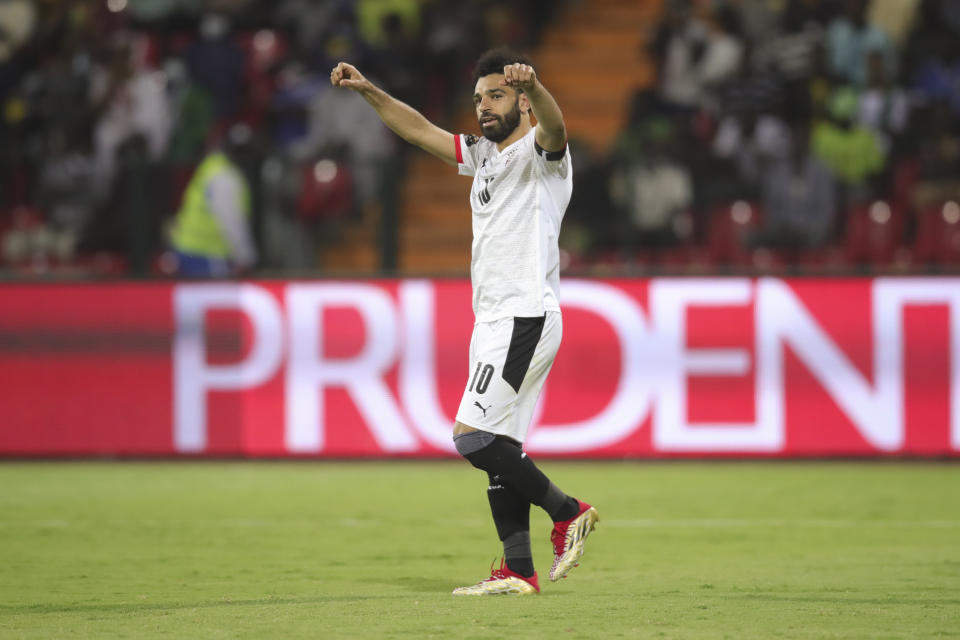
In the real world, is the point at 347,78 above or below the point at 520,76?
above

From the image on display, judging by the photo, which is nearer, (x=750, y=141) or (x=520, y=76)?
(x=520, y=76)

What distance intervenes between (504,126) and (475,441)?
136 centimetres

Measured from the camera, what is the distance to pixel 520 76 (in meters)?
5.73

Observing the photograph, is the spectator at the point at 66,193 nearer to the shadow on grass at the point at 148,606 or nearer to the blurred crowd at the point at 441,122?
the blurred crowd at the point at 441,122

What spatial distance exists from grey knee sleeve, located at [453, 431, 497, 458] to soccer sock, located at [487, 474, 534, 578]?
8.6 inches

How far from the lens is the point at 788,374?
1185 cm

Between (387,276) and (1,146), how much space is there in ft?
13.5

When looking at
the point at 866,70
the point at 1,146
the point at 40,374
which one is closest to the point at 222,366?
the point at 40,374

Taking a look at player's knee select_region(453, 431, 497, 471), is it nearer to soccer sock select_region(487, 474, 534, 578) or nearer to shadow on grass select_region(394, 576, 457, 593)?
soccer sock select_region(487, 474, 534, 578)

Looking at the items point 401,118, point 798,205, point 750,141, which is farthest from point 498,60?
point 750,141

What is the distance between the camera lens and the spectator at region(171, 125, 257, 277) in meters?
12.4

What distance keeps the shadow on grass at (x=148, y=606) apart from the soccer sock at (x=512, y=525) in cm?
61

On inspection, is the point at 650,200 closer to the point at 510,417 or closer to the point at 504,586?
the point at 510,417

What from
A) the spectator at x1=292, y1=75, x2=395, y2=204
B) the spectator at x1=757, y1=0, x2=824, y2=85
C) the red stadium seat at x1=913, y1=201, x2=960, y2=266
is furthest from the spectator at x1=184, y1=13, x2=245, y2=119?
the red stadium seat at x1=913, y1=201, x2=960, y2=266
